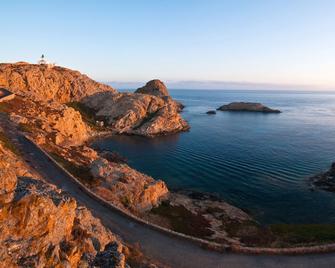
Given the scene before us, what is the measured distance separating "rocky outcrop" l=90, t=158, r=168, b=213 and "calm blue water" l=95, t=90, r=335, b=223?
15779 millimetres

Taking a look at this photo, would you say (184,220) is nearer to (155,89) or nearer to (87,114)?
(87,114)

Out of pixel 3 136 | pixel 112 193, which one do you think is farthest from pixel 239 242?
pixel 3 136

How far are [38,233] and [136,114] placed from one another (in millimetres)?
111056

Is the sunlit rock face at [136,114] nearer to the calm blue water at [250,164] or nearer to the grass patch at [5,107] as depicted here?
the calm blue water at [250,164]

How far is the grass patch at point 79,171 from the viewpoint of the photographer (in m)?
44.5

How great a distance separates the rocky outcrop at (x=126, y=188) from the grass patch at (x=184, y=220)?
1770 millimetres

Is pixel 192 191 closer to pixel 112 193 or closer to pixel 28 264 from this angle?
pixel 112 193

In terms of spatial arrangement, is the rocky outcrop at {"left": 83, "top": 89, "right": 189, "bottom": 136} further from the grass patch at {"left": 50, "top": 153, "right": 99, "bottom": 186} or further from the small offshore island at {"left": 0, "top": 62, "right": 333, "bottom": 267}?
the grass patch at {"left": 50, "top": 153, "right": 99, "bottom": 186}

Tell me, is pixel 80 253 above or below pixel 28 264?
below

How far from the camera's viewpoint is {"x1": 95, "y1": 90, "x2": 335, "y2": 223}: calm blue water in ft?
186

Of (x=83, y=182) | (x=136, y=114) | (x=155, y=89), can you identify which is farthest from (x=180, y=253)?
(x=155, y=89)

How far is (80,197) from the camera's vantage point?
37500 millimetres

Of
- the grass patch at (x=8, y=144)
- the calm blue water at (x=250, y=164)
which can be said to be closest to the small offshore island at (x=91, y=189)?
the grass patch at (x=8, y=144)

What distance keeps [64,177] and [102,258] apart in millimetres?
25439
